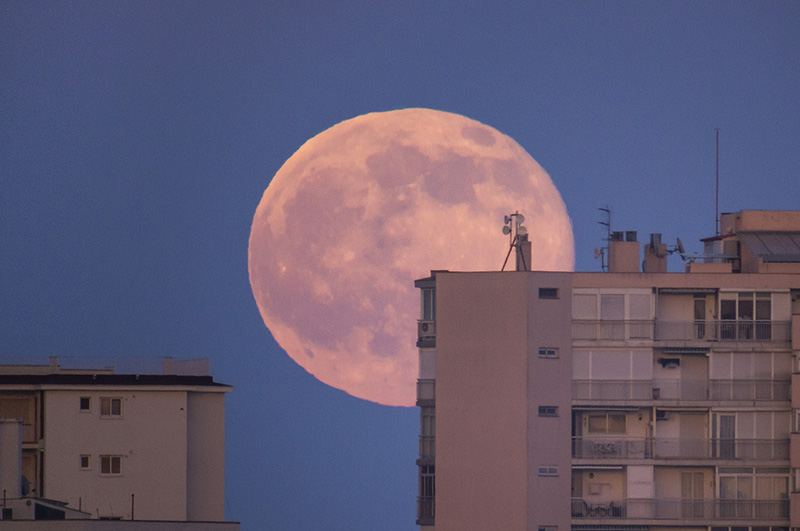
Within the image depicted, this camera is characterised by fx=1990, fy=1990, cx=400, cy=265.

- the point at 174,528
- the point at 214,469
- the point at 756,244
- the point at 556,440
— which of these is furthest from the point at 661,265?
the point at 174,528

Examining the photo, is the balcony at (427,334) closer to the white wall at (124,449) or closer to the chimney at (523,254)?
the chimney at (523,254)

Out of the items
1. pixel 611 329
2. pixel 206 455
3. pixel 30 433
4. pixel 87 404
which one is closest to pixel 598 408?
pixel 611 329

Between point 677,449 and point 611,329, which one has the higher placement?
point 611,329

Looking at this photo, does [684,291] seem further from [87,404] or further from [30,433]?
[30,433]

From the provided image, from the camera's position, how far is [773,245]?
9462cm

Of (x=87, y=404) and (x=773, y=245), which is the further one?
(x=773, y=245)

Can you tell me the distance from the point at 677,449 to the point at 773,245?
36.3 ft

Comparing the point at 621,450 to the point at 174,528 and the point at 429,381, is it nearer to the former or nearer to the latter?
the point at 429,381

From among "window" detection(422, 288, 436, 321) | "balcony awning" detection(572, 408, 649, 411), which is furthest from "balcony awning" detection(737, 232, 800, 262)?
"window" detection(422, 288, 436, 321)

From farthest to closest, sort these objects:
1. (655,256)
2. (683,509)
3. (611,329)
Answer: (655,256)
(611,329)
(683,509)

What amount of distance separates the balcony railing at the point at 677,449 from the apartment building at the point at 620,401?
6 cm

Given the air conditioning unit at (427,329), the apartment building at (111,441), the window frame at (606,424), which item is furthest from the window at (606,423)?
the apartment building at (111,441)

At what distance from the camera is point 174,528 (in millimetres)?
68062

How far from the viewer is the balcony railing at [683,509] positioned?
3556 inches
